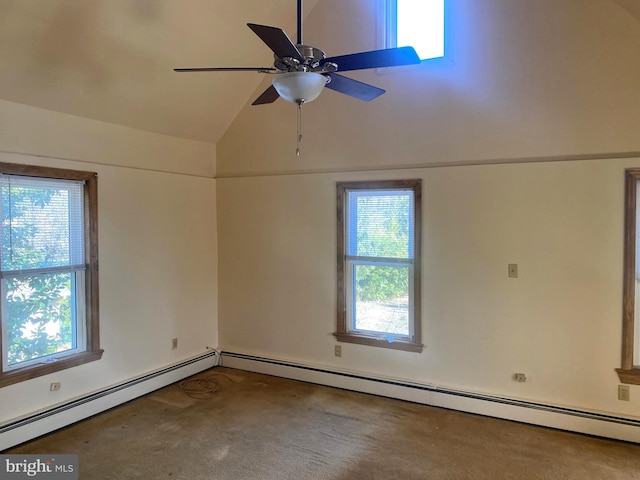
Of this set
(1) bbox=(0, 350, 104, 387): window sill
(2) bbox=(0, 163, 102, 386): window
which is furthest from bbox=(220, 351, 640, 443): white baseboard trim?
(2) bbox=(0, 163, 102, 386): window

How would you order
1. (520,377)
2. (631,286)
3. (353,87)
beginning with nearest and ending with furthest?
(353,87)
(631,286)
(520,377)

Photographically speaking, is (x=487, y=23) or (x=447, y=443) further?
(x=487, y=23)

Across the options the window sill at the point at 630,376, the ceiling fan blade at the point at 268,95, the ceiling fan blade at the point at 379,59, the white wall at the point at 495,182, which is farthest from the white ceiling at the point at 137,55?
the window sill at the point at 630,376

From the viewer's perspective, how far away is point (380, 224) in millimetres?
4203

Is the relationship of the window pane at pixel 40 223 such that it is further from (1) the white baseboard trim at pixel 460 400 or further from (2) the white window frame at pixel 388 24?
(2) the white window frame at pixel 388 24

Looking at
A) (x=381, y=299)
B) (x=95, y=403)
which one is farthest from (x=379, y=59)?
(x=95, y=403)

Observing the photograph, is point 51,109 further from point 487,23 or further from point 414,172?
point 487,23

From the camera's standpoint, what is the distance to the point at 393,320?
4.20 metres

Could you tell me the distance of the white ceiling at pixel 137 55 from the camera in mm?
2928

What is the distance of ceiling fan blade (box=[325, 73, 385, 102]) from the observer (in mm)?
2402

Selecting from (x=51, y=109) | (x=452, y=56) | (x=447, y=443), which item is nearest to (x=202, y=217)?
(x=51, y=109)

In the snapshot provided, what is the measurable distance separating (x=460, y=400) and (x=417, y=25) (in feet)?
10.9

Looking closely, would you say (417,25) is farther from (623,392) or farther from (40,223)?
(40,223)

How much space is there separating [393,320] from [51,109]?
3384 mm
